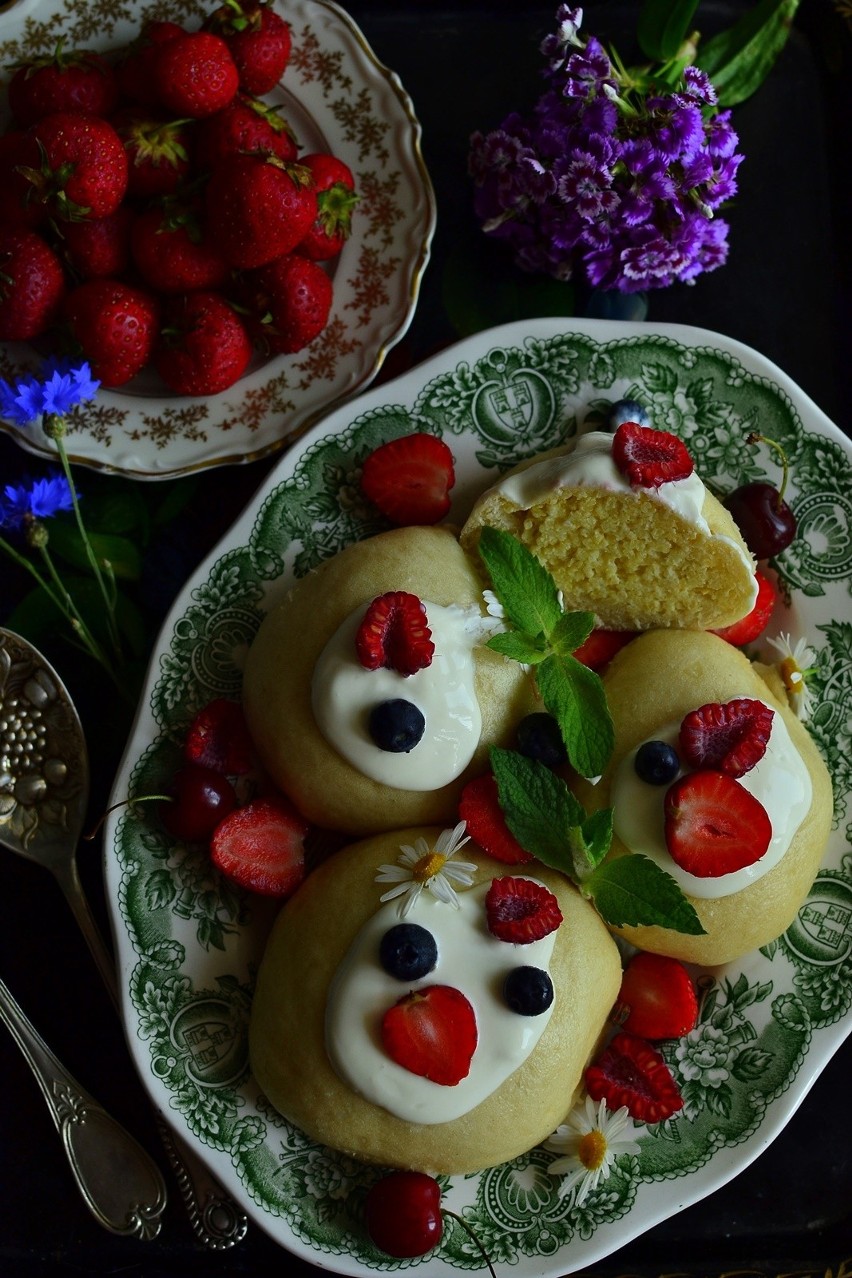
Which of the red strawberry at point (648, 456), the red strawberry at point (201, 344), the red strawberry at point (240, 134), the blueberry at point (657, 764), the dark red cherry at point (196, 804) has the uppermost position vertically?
the red strawberry at point (240, 134)

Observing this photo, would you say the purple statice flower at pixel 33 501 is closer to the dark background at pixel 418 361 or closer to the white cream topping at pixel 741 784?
the dark background at pixel 418 361

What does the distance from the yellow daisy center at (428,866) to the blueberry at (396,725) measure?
0.17 meters

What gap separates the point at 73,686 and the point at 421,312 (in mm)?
995

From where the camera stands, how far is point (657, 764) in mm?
1642

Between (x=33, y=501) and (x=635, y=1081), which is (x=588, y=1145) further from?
(x=33, y=501)

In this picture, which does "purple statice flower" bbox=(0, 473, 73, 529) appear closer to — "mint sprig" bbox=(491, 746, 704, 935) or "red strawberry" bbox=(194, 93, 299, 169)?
"red strawberry" bbox=(194, 93, 299, 169)

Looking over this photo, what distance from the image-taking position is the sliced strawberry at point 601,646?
6.25 feet

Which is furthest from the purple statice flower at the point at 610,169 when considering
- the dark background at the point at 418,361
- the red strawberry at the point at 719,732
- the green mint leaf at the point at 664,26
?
the red strawberry at the point at 719,732

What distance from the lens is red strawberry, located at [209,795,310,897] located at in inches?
68.7

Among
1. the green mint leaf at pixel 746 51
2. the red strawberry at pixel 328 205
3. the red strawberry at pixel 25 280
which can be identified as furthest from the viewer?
the green mint leaf at pixel 746 51

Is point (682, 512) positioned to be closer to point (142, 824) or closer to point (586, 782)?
point (586, 782)

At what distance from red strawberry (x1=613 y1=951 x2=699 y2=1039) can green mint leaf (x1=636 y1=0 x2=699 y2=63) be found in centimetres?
166

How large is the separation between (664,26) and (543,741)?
4.53 feet

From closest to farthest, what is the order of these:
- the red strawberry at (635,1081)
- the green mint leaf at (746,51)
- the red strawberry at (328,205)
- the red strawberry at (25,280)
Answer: the red strawberry at (635,1081)
the red strawberry at (25,280)
the red strawberry at (328,205)
the green mint leaf at (746,51)
